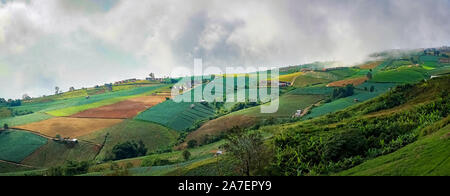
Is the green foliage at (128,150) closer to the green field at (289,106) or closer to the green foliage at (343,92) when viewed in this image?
the green field at (289,106)

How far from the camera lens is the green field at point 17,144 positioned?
6120 cm

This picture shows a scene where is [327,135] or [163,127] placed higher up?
[327,135]

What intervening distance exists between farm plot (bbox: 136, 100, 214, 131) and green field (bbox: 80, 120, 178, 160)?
4.55 metres

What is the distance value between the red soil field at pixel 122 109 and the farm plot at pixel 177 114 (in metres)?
3.92

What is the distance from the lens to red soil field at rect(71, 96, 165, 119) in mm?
89312

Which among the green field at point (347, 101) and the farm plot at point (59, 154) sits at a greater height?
the green field at point (347, 101)

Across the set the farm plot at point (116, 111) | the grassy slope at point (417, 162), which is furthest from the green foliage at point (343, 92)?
the grassy slope at point (417, 162)

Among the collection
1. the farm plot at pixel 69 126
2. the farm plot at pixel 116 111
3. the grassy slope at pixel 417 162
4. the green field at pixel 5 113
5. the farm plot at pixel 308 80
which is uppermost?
the farm plot at pixel 308 80

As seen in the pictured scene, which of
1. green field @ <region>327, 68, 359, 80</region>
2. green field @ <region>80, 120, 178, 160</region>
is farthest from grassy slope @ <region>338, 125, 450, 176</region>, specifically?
green field @ <region>327, 68, 359, 80</region>

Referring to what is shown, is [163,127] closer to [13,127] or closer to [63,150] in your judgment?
[63,150]

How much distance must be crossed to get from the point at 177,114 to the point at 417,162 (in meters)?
72.3
